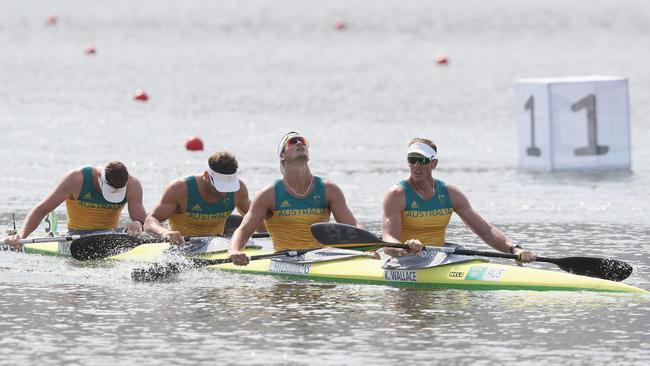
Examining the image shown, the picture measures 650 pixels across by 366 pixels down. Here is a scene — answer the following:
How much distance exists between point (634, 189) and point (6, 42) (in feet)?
134

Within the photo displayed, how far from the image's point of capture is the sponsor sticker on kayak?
568 inches

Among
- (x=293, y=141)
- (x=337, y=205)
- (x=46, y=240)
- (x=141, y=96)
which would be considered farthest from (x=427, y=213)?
(x=141, y=96)

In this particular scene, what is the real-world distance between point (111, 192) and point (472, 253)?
14.2ft

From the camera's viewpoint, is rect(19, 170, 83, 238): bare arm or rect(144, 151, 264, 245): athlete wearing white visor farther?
rect(19, 170, 83, 238): bare arm

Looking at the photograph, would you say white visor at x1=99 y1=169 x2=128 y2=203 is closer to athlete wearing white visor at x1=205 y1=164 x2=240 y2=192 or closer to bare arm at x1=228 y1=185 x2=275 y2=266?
athlete wearing white visor at x1=205 y1=164 x2=240 y2=192

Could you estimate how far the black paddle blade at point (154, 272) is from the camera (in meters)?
15.4

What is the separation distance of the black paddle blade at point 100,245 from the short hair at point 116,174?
1.86 ft

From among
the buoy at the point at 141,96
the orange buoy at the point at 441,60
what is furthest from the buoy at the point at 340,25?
the buoy at the point at 141,96

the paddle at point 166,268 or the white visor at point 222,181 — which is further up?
the white visor at point 222,181

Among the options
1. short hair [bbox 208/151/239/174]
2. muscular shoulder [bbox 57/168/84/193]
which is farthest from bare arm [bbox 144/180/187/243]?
muscular shoulder [bbox 57/168/84/193]

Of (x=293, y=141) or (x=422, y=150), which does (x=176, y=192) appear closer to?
(x=293, y=141)

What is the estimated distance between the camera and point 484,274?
14.5m

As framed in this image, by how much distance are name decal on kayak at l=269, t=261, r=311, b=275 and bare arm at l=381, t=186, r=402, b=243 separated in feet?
2.95

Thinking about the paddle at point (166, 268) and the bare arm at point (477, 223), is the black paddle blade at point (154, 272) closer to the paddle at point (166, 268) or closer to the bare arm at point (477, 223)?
the paddle at point (166, 268)
